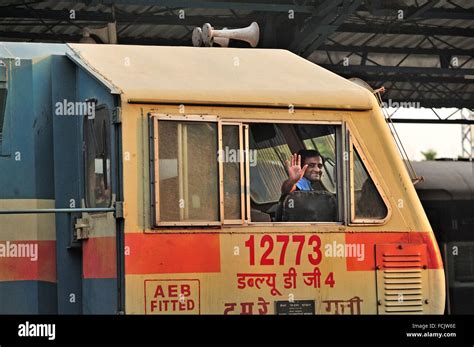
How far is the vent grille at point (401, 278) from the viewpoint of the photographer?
5.66 metres

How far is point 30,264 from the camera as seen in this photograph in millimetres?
5898

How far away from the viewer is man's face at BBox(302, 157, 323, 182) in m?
5.67

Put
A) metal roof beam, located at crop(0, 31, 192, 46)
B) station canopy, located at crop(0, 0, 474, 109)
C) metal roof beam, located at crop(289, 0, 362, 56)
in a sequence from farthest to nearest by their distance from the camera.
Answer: metal roof beam, located at crop(289, 0, 362, 56), metal roof beam, located at crop(0, 31, 192, 46), station canopy, located at crop(0, 0, 474, 109)

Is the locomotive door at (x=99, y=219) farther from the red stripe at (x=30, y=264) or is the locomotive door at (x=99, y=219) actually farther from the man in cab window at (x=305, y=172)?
the man in cab window at (x=305, y=172)

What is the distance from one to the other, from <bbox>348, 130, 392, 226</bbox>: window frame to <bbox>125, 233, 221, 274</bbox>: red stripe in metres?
0.87

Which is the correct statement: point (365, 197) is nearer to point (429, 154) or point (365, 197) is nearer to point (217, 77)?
point (217, 77)

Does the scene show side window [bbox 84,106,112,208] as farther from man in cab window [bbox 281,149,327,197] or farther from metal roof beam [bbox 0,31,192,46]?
metal roof beam [bbox 0,31,192,46]

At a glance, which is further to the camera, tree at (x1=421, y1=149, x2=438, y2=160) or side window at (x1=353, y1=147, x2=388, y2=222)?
tree at (x1=421, y1=149, x2=438, y2=160)

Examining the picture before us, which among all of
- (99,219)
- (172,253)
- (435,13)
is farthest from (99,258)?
(435,13)

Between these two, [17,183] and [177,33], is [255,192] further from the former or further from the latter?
[177,33]

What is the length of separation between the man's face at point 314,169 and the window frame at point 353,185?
0.19m

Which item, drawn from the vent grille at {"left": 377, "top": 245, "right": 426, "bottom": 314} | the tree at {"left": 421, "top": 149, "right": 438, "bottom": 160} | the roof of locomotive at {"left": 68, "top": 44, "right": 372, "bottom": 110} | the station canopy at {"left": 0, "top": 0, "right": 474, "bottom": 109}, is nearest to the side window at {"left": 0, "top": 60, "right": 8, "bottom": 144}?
the roof of locomotive at {"left": 68, "top": 44, "right": 372, "bottom": 110}

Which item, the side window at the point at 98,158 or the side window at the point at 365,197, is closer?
the side window at the point at 98,158

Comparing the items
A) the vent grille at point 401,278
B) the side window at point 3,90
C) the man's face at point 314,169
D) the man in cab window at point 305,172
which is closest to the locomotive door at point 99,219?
the side window at point 3,90
